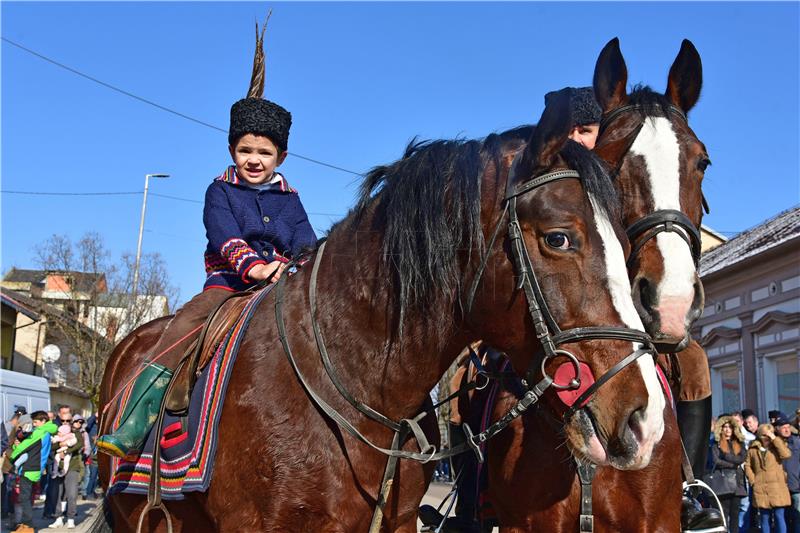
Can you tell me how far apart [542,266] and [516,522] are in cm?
183

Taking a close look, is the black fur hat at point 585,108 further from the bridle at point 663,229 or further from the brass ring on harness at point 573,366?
the brass ring on harness at point 573,366

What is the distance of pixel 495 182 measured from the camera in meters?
3.43

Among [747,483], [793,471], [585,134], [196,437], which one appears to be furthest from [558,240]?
[747,483]

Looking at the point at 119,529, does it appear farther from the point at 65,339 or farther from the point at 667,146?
the point at 65,339

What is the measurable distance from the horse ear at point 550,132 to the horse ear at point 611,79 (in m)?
1.81

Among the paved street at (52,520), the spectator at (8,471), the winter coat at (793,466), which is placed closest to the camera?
the winter coat at (793,466)

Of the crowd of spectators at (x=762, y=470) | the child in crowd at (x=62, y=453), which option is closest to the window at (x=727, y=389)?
the crowd of spectators at (x=762, y=470)

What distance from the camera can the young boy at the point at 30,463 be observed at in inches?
586

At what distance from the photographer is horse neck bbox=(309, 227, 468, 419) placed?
340 cm

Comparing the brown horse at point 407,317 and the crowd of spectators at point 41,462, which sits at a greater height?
the brown horse at point 407,317

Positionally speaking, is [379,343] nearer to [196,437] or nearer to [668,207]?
[196,437]

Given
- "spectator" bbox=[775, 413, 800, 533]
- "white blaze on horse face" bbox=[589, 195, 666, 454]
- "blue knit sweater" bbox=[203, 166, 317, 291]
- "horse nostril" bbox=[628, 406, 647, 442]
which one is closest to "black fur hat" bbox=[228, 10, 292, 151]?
"blue knit sweater" bbox=[203, 166, 317, 291]

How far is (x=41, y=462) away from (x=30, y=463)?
0.19 m

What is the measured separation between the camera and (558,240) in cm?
313
